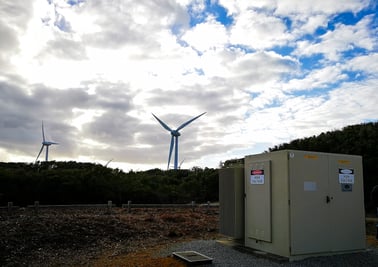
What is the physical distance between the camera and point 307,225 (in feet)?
27.0

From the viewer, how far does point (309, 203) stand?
27.3ft

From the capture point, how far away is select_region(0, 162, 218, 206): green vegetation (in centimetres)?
2441

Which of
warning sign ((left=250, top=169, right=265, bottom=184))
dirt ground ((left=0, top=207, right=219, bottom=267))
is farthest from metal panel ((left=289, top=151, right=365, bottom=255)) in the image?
dirt ground ((left=0, top=207, right=219, bottom=267))

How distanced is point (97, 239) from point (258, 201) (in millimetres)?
5271

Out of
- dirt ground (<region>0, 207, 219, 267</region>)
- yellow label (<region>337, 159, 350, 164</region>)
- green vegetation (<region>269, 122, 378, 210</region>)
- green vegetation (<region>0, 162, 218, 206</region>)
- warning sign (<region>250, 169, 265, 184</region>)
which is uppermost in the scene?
green vegetation (<region>269, 122, 378, 210</region>)

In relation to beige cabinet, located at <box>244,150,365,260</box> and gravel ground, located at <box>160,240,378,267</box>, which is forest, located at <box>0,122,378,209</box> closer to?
beige cabinet, located at <box>244,150,365,260</box>

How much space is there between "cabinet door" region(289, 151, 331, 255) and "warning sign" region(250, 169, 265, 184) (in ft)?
2.83

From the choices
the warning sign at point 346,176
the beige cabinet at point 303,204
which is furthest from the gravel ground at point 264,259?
the warning sign at point 346,176

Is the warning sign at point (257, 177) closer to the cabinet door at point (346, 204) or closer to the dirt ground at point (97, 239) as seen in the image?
the cabinet door at point (346, 204)

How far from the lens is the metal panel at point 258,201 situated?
8.62 metres

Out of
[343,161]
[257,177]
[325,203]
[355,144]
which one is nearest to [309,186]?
[325,203]

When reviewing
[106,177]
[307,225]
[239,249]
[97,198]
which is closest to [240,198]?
[239,249]

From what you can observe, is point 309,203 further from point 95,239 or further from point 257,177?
point 95,239

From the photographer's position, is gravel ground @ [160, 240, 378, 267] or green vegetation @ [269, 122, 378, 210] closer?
gravel ground @ [160, 240, 378, 267]
